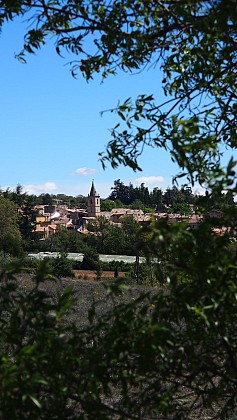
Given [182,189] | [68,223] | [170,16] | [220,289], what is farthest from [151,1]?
[68,223]

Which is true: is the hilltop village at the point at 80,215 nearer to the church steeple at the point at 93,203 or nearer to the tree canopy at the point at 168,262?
the church steeple at the point at 93,203

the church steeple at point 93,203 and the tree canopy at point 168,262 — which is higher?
the church steeple at point 93,203

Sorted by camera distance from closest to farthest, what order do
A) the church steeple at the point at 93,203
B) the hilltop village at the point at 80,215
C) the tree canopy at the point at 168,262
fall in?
the tree canopy at the point at 168,262
the hilltop village at the point at 80,215
the church steeple at the point at 93,203

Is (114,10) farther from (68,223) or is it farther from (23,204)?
(68,223)

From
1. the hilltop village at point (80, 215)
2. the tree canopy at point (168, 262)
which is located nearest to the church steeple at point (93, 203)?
the hilltop village at point (80, 215)

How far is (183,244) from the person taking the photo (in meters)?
1.65

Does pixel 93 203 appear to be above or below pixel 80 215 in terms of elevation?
above

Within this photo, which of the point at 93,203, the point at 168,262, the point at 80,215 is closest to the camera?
the point at 168,262

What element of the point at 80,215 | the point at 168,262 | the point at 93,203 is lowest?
the point at 168,262

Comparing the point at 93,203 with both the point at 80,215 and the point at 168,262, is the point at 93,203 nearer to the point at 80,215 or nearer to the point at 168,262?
the point at 80,215

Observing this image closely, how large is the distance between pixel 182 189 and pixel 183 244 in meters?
0.57

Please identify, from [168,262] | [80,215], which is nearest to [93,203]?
[80,215]

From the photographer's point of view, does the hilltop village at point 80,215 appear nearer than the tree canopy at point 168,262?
No

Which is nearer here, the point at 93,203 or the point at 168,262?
the point at 168,262
